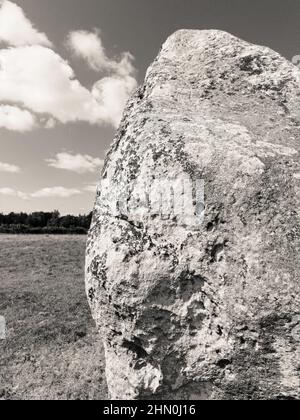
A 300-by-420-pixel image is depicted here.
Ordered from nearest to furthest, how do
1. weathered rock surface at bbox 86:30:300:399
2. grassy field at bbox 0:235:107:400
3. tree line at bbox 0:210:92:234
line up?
weathered rock surface at bbox 86:30:300:399 → grassy field at bbox 0:235:107:400 → tree line at bbox 0:210:92:234

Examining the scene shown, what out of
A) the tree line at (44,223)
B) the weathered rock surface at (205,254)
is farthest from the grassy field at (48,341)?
the tree line at (44,223)

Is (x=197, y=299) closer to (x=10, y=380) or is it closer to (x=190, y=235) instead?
(x=190, y=235)

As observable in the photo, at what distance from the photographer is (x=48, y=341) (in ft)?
39.2

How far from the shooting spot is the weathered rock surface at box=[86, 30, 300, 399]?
532cm

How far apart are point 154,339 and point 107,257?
1.22 m

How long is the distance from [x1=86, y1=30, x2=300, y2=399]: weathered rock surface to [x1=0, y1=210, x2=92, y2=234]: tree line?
3459cm

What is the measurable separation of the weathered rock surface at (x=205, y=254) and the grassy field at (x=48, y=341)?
3639mm

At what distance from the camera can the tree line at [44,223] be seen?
142 feet

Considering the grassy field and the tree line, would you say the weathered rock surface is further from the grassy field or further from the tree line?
the tree line

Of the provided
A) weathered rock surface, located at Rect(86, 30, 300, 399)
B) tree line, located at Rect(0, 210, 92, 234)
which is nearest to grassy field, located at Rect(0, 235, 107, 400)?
weathered rock surface, located at Rect(86, 30, 300, 399)

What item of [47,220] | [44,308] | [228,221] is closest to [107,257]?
[228,221]

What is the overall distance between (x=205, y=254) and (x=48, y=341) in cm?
780

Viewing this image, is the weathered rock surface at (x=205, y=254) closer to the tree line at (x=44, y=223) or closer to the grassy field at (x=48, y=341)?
the grassy field at (x=48, y=341)

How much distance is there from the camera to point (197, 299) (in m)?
5.69
